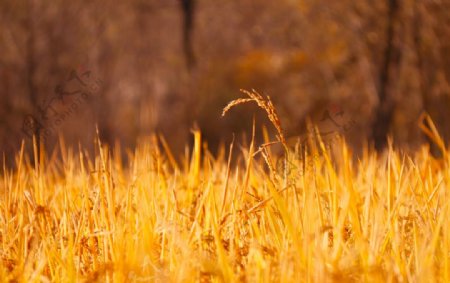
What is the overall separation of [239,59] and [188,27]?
3055mm

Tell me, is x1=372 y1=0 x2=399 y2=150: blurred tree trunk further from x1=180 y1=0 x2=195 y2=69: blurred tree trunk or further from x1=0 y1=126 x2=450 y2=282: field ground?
x1=0 y1=126 x2=450 y2=282: field ground

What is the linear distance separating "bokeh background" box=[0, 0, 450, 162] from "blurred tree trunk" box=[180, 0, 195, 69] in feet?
0.05

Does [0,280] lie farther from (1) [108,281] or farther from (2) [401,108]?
(2) [401,108]

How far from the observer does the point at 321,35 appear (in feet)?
27.3

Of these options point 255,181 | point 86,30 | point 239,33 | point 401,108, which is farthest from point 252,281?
point 239,33

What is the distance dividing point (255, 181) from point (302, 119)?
752 cm

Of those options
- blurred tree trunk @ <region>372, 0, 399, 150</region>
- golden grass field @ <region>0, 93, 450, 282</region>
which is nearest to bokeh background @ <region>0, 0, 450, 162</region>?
blurred tree trunk @ <region>372, 0, 399, 150</region>

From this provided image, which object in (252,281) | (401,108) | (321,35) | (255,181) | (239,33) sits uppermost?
(239,33)

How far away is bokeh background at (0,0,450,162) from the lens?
5957mm

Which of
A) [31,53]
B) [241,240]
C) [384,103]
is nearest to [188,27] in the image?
[31,53]

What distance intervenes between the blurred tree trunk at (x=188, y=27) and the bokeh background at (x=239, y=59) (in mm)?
16

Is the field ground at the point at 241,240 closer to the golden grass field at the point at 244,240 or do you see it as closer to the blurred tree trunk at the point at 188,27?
the golden grass field at the point at 244,240

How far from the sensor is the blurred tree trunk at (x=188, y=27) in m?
8.10

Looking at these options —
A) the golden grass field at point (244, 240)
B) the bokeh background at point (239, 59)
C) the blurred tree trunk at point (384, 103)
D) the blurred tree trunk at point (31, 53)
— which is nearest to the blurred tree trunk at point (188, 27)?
the bokeh background at point (239, 59)
